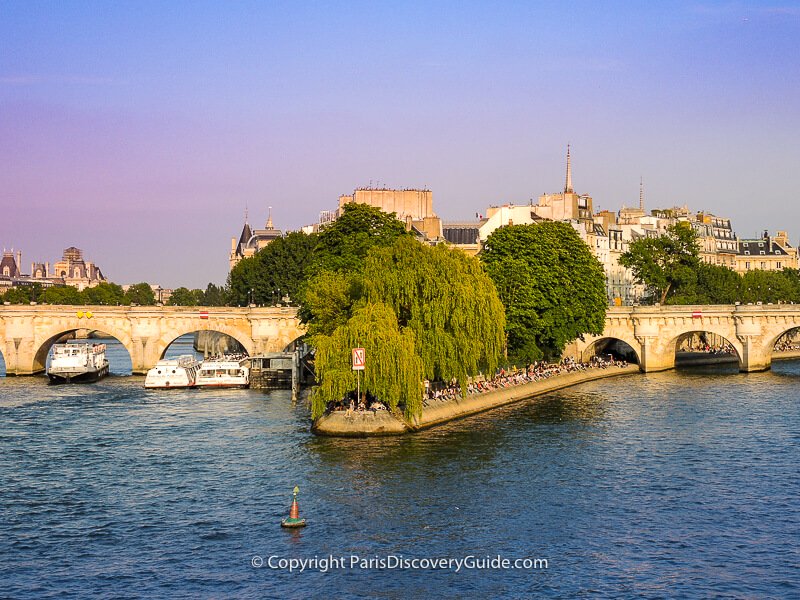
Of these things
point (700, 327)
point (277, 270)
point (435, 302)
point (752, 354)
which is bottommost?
point (752, 354)

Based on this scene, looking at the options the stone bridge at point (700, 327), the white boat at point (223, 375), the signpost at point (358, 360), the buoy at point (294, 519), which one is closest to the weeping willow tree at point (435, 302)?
the signpost at point (358, 360)

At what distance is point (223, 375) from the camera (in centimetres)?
9081

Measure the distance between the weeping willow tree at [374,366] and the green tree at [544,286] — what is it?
2478 centimetres

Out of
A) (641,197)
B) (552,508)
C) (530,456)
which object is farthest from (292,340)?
(641,197)

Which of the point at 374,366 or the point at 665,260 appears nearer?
the point at 374,366

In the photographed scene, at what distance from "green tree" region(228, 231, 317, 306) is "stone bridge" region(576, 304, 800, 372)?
3092 cm

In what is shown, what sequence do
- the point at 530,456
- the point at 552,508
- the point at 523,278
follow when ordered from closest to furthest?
the point at 552,508, the point at 530,456, the point at 523,278

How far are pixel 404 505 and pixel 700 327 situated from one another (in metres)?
70.5

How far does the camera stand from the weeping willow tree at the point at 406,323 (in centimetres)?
5912

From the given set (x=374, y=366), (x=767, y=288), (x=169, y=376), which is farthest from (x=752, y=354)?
(x=374, y=366)

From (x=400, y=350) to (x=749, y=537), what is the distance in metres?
23.6

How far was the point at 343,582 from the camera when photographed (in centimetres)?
3447

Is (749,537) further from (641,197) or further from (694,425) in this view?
(641,197)

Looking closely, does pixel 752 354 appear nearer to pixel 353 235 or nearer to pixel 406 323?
pixel 353 235
